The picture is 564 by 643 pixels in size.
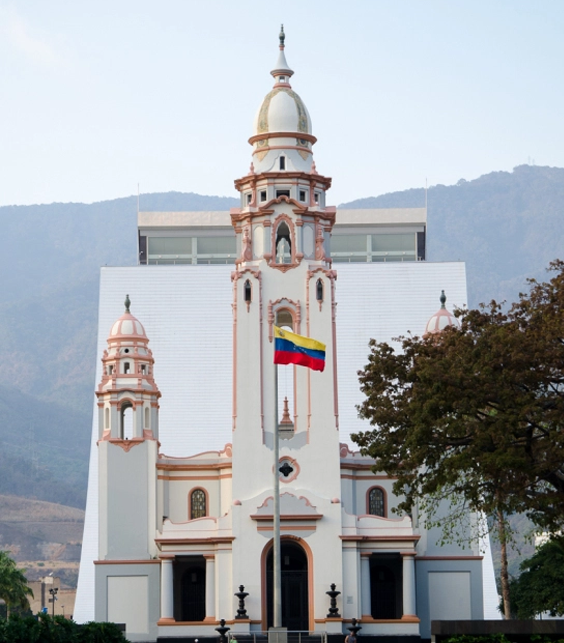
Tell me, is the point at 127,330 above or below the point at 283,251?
below

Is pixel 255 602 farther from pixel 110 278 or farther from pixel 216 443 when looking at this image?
pixel 110 278

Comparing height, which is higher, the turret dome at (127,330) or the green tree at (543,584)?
the turret dome at (127,330)

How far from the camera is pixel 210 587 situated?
64750 mm

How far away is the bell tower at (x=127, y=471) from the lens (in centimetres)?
6825

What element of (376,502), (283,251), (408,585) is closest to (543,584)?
(408,585)

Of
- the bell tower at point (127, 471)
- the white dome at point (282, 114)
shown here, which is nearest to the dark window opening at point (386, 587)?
the bell tower at point (127, 471)

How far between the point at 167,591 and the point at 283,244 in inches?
627

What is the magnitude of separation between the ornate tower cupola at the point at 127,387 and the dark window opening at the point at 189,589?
20.6 feet

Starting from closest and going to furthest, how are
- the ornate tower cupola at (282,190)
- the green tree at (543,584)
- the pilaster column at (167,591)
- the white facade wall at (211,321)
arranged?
the pilaster column at (167,591)
the green tree at (543,584)
the ornate tower cupola at (282,190)
the white facade wall at (211,321)

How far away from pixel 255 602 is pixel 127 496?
27.7 feet

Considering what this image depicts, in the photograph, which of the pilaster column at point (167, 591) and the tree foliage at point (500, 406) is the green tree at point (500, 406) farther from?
the pilaster column at point (167, 591)

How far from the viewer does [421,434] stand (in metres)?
48.2

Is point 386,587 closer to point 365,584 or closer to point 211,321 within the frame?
point 365,584

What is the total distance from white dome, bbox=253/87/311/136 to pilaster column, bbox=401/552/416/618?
19.6 m
